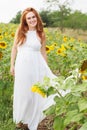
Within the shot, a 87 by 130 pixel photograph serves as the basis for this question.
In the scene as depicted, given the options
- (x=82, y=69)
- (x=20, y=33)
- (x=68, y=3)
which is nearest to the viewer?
(x=82, y=69)

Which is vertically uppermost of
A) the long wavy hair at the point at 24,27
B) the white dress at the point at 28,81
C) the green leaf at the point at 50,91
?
the long wavy hair at the point at 24,27

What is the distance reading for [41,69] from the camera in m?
4.41

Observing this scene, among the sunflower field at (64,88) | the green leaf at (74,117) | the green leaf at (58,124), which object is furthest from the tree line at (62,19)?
the green leaf at (74,117)

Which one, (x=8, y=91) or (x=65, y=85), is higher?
(x=65, y=85)

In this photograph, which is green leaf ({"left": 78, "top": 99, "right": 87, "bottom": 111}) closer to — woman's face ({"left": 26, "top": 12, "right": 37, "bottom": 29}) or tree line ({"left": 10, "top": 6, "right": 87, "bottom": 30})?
woman's face ({"left": 26, "top": 12, "right": 37, "bottom": 29})

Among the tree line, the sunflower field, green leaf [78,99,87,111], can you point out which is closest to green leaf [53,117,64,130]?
the sunflower field

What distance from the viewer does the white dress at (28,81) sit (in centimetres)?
426

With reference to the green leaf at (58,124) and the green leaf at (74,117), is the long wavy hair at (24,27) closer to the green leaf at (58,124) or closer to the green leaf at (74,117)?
the green leaf at (58,124)

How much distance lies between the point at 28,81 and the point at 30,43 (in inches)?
13.9

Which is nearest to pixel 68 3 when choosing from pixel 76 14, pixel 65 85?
pixel 76 14

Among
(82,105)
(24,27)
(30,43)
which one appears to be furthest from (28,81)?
(82,105)

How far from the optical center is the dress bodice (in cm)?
429

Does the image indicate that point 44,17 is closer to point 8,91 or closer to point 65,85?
point 8,91

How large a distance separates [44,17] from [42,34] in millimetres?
30029
